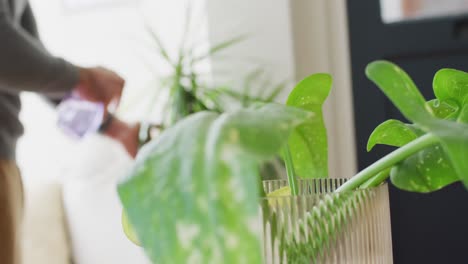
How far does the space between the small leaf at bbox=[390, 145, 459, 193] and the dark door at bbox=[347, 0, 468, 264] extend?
2040mm

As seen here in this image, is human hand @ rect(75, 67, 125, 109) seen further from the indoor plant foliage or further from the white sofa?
the indoor plant foliage

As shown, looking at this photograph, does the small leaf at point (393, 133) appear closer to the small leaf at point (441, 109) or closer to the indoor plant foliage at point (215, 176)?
the small leaf at point (441, 109)

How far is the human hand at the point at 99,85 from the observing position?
5.64ft

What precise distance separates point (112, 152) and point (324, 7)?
98 centimetres

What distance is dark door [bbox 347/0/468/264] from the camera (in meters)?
2.62

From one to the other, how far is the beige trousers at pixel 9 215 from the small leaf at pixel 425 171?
1285 mm

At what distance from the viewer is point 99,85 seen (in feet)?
5.72

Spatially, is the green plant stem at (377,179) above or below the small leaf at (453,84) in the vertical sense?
below

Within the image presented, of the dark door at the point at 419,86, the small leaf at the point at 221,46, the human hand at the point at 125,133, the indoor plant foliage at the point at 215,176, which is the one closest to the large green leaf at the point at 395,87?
the indoor plant foliage at the point at 215,176

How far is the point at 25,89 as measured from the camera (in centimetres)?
165

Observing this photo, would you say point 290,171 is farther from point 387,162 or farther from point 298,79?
point 298,79

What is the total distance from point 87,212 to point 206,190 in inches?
98.2

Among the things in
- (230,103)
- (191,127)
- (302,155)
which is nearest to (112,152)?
(230,103)

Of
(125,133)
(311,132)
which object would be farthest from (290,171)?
(125,133)
